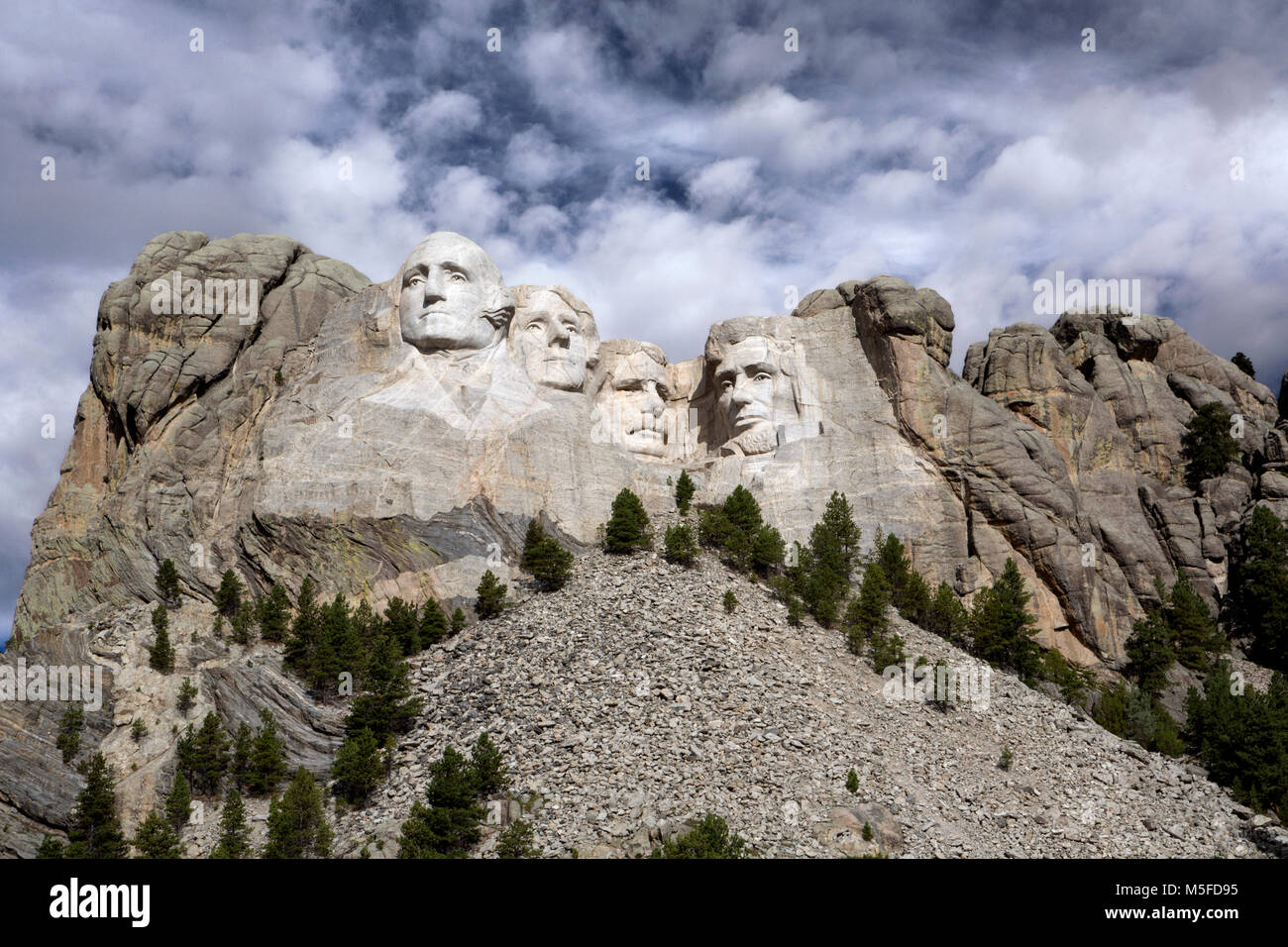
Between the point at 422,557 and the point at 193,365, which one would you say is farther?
the point at 193,365

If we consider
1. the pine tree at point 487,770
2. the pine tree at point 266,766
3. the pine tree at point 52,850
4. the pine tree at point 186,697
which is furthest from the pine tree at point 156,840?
the pine tree at point 487,770

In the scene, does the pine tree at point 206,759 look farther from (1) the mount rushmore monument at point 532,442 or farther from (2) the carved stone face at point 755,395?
(2) the carved stone face at point 755,395

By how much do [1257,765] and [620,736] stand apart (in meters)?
17.5

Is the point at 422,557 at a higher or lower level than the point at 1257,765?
higher

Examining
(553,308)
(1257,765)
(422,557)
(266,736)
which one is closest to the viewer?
(266,736)

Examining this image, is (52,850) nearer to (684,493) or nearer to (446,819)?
(446,819)

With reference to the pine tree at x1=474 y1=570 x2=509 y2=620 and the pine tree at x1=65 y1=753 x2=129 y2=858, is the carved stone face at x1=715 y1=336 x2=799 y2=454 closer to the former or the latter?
the pine tree at x1=474 y1=570 x2=509 y2=620

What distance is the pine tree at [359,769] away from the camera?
3162cm

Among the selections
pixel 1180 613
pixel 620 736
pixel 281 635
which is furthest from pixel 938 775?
pixel 281 635

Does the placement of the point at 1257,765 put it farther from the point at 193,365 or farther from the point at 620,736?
the point at 193,365

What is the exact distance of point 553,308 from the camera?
156 ft

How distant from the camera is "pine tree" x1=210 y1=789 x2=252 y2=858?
29.2m

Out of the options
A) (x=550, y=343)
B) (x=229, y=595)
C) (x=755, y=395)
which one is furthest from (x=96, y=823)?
(x=755, y=395)

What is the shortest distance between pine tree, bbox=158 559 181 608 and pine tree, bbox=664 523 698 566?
14888 millimetres
